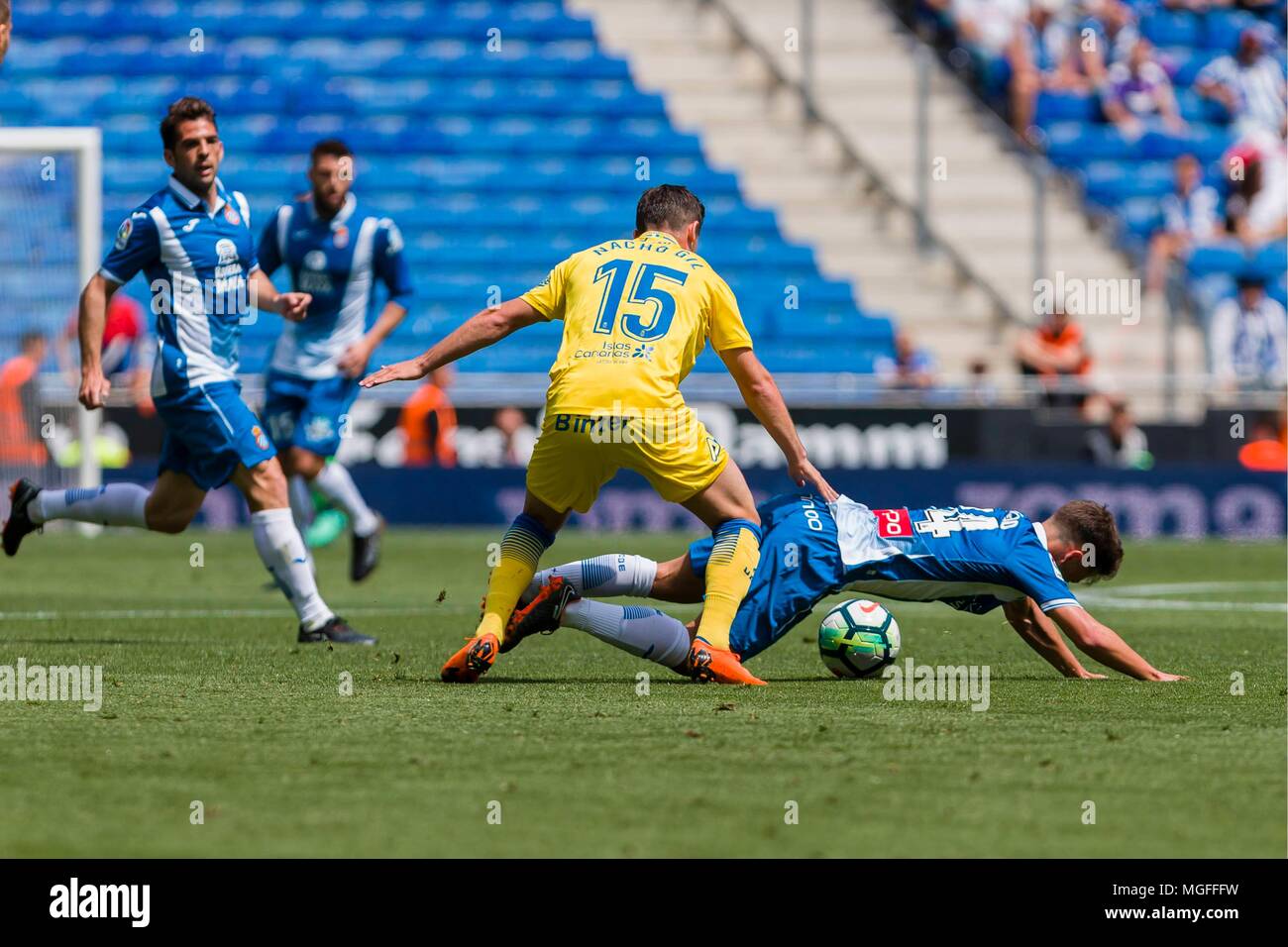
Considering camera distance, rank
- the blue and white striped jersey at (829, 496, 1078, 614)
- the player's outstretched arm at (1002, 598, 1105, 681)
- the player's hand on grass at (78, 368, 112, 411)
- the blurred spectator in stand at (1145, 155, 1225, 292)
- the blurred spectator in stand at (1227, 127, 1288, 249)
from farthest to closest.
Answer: the blurred spectator in stand at (1227, 127, 1288, 249)
the blurred spectator in stand at (1145, 155, 1225, 292)
the player's hand on grass at (78, 368, 112, 411)
the player's outstretched arm at (1002, 598, 1105, 681)
the blue and white striped jersey at (829, 496, 1078, 614)

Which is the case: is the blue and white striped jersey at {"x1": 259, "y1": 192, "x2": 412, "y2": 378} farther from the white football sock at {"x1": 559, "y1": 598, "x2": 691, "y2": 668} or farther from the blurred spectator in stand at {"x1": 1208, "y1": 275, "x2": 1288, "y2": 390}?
the blurred spectator in stand at {"x1": 1208, "y1": 275, "x2": 1288, "y2": 390}

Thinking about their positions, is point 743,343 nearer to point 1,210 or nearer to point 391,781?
point 391,781

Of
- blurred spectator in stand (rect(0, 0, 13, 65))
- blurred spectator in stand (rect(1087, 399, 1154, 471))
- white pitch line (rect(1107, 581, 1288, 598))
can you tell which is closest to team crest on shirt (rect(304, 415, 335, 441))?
blurred spectator in stand (rect(0, 0, 13, 65))

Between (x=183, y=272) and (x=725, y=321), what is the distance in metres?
2.75

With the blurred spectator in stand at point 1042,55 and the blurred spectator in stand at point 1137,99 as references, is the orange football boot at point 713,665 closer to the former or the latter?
the blurred spectator in stand at point 1042,55

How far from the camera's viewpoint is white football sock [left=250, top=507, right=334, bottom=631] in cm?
898

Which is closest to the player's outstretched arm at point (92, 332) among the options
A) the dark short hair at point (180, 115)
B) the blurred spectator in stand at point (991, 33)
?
the dark short hair at point (180, 115)

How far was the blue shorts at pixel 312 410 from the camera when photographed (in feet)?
39.4

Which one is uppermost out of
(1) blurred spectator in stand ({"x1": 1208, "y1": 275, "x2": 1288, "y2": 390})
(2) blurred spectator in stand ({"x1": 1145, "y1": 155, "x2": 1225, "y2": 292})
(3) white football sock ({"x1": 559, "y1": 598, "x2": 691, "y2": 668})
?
(2) blurred spectator in stand ({"x1": 1145, "y1": 155, "x2": 1225, "y2": 292})

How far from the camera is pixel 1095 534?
7.64m

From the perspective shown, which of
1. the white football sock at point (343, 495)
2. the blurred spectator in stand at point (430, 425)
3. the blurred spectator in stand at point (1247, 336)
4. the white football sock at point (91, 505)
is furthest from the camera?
the blurred spectator in stand at point (1247, 336)

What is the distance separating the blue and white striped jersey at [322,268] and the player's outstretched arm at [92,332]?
302 centimetres

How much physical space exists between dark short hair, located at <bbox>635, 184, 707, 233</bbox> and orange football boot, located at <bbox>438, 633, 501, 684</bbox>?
166 cm

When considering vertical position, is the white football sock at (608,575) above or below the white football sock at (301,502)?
below
